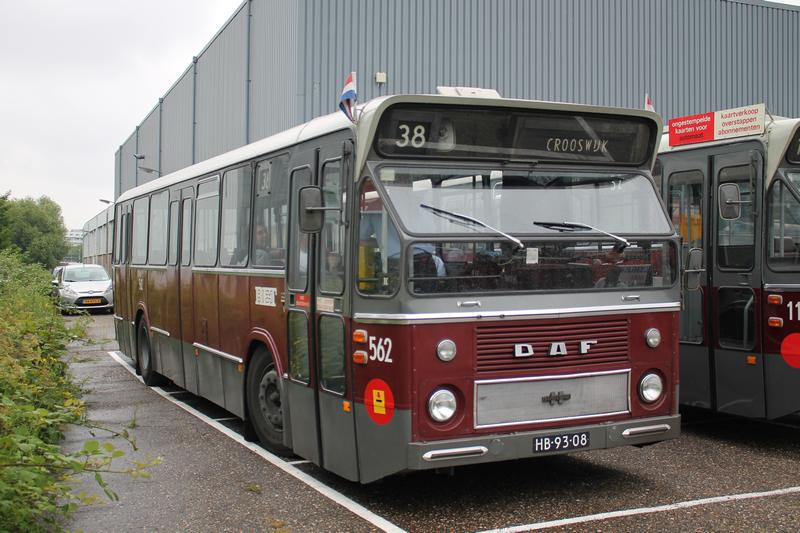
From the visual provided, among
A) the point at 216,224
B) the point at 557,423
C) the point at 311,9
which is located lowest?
the point at 557,423

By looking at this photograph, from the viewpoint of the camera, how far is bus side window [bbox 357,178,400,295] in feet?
19.5

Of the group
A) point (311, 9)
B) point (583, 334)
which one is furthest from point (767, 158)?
point (311, 9)

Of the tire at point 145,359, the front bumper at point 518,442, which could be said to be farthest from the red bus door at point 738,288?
the tire at point 145,359

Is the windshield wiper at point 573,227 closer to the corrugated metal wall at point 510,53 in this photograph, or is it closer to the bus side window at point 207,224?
the bus side window at point 207,224

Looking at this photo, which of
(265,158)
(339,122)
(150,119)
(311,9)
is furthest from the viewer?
(150,119)

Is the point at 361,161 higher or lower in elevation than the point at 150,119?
lower

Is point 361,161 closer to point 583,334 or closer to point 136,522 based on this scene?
point 583,334

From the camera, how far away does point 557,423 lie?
20.4 ft

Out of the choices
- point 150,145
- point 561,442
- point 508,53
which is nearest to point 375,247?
point 561,442

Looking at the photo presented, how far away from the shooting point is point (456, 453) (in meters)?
5.86

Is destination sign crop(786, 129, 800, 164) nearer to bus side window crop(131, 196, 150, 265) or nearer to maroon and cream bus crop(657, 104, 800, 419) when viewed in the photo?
maroon and cream bus crop(657, 104, 800, 419)

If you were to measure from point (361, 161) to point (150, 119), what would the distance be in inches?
1993

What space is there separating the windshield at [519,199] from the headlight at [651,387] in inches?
42.5

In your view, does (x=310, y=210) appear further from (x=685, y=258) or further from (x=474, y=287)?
(x=685, y=258)
